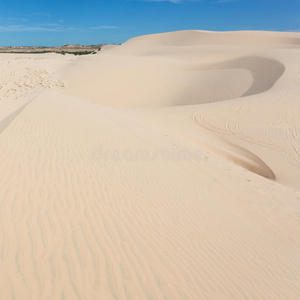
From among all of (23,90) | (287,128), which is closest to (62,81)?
(23,90)

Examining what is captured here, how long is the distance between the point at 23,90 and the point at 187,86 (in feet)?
42.3

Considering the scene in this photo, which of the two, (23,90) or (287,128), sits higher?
(23,90)

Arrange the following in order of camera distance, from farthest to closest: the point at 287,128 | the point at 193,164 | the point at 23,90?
the point at 23,90 → the point at 287,128 → the point at 193,164

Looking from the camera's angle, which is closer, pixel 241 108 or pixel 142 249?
pixel 142 249

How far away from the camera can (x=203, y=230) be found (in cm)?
392

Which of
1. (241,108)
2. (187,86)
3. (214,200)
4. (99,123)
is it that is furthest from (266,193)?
(187,86)

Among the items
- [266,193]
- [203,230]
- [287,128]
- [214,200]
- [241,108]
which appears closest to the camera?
[203,230]

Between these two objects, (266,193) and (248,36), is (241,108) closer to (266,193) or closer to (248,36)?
(266,193)

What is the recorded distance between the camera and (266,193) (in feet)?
19.3

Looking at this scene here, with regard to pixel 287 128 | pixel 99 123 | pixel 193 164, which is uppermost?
pixel 99 123

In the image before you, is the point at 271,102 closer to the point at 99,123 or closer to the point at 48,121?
the point at 99,123

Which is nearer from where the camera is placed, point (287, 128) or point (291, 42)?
point (287, 128)

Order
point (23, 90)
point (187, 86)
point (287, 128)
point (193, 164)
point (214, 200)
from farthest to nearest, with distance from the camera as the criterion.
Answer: point (187, 86)
point (23, 90)
point (287, 128)
point (193, 164)
point (214, 200)

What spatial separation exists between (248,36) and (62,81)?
166ft
